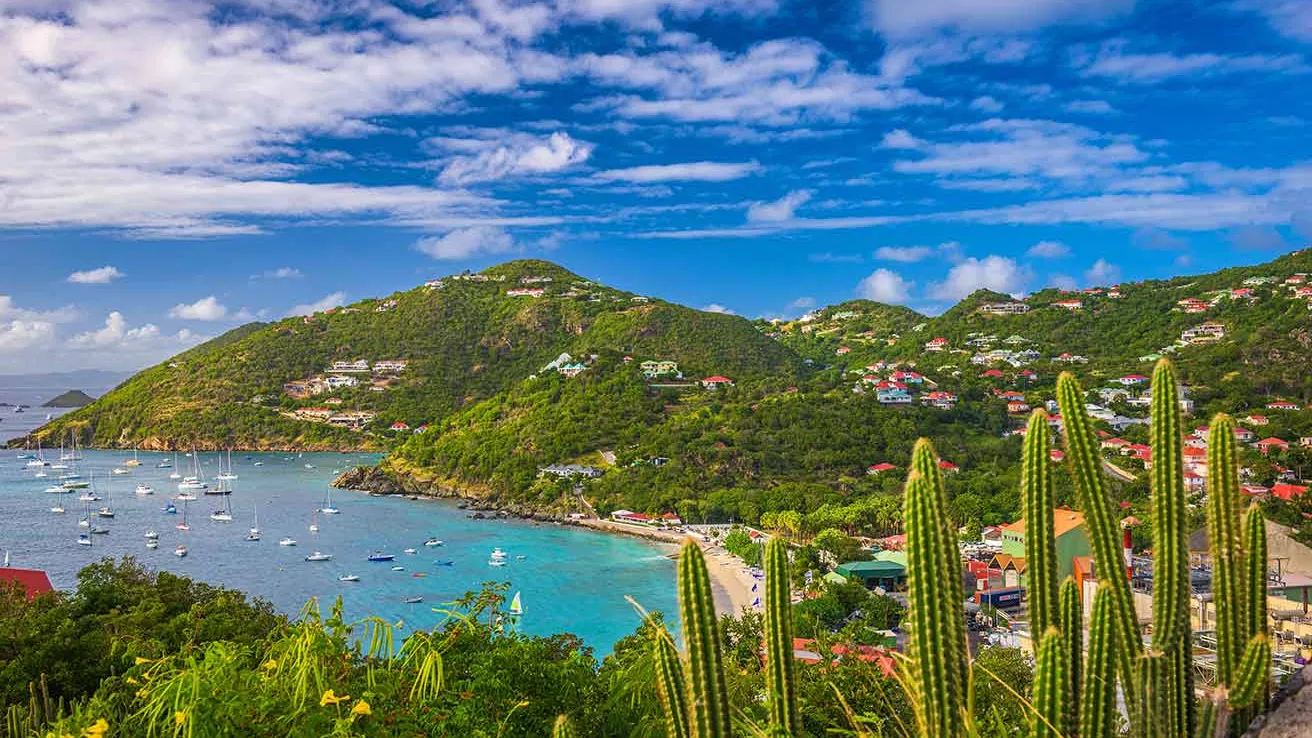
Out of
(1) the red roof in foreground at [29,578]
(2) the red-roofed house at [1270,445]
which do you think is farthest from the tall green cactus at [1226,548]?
(2) the red-roofed house at [1270,445]

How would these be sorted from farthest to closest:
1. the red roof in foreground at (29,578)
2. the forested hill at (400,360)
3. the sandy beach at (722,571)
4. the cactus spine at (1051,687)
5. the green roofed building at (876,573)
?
the forested hill at (400,360) < the sandy beach at (722,571) < the green roofed building at (876,573) < the red roof in foreground at (29,578) < the cactus spine at (1051,687)

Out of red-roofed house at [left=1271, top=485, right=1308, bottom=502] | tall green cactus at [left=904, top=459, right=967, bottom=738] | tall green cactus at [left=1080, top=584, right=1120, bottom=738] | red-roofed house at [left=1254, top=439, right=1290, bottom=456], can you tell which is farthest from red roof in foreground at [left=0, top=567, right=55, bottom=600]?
red-roofed house at [left=1254, top=439, right=1290, bottom=456]

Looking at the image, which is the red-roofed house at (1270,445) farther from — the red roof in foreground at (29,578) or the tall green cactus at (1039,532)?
the red roof in foreground at (29,578)

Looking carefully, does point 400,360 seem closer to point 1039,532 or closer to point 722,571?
point 722,571

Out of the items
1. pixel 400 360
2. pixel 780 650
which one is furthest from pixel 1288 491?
pixel 400 360

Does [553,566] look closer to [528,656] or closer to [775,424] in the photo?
[775,424]

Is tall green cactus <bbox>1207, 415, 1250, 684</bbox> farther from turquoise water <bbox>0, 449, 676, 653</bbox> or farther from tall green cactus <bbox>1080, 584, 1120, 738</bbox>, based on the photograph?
turquoise water <bbox>0, 449, 676, 653</bbox>

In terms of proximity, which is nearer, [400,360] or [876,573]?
[876,573]
